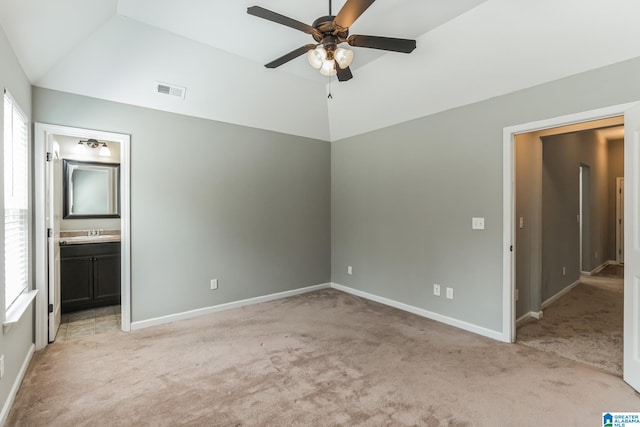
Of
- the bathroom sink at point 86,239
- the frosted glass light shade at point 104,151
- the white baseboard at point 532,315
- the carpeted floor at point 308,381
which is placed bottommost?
the carpeted floor at point 308,381

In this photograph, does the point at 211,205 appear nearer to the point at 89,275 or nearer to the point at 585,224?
the point at 89,275

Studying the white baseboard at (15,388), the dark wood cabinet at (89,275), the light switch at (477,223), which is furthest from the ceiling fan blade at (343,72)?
the dark wood cabinet at (89,275)

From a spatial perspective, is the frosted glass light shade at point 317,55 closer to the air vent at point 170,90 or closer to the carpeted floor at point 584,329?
the air vent at point 170,90

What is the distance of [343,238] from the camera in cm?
490

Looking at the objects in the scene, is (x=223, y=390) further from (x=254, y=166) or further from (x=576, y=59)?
(x=576, y=59)

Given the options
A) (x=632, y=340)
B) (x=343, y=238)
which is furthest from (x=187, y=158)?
(x=632, y=340)

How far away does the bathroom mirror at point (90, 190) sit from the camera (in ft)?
14.0

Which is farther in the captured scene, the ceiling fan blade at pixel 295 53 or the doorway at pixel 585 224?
the doorway at pixel 585 224

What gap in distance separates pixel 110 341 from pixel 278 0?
11.3ft

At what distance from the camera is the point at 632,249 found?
2299mm

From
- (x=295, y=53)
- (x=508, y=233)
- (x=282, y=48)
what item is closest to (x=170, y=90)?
(x=282, y=48)

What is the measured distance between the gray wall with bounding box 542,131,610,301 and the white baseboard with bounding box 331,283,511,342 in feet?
4.73

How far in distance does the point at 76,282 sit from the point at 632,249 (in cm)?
558

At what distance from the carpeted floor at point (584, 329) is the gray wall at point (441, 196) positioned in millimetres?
526
